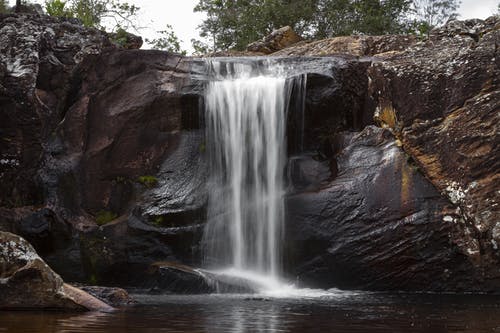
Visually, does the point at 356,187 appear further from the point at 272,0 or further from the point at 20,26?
the point at 272,0

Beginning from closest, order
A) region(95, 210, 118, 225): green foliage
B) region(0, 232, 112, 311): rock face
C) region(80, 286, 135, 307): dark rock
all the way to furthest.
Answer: region(0, 232, 112, 311): rock face < region(80, 286, 135, 307): dark rock < region(95, 210, 118, 225): green foliage

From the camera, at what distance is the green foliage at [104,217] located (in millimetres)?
14500

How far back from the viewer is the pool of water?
22.7 ft

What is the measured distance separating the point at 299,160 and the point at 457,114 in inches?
139

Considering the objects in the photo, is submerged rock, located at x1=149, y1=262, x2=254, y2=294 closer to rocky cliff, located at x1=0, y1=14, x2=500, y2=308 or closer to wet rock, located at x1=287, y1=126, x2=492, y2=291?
rocky cliff, located at x1=0, y1=14, x2=500, y2=308

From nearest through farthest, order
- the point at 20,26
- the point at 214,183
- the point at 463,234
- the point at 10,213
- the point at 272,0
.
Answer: the point at 463,234 → the point at 10,213 → the point at 214,183 → the point at 20,26 → the point at 272,0

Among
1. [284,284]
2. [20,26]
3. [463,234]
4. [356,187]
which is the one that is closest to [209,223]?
[284,284]

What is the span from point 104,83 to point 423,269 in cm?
856

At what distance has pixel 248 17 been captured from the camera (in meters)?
33.0

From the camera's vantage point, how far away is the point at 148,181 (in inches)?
579

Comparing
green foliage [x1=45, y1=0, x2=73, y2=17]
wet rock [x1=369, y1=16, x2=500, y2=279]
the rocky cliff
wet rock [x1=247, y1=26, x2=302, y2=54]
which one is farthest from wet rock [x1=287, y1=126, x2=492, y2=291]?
green foliage [x1=45, y1=0, x2=73, y2=17]

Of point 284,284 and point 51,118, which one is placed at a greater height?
point 51,118

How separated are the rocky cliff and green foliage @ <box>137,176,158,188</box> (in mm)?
33

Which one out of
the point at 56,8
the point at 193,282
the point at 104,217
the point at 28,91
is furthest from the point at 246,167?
the point at 56,8
